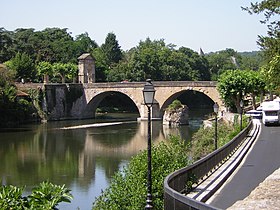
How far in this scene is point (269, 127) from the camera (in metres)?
40.2

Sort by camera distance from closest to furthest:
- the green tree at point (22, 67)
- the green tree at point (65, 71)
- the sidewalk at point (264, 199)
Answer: the sidewalk at point (264, 199), the green tree at point (22, 67), the green tree at point (65, 71)

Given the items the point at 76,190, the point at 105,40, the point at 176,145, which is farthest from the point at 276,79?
the point at 105,40

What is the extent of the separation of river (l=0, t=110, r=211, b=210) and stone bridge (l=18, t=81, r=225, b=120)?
4.70 m

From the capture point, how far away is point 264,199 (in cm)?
1174

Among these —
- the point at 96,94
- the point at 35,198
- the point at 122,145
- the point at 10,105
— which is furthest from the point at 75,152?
the point at 35,198

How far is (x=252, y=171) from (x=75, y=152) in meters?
23.8

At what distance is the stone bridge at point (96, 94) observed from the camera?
66.2m

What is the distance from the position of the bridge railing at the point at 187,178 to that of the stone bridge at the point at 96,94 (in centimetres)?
4245

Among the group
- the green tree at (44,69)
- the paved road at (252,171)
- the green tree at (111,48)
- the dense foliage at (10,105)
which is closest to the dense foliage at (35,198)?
the paved road at (252,171)

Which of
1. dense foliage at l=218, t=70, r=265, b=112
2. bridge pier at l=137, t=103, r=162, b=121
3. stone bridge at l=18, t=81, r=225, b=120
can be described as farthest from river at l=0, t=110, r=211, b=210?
dense foliage at l=218, t=70, r=265, b=112

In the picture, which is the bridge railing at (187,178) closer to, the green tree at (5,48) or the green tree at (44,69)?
the green tree at (44,69)

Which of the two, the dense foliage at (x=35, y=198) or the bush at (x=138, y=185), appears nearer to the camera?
the dense foliage at (x=35, y=198)

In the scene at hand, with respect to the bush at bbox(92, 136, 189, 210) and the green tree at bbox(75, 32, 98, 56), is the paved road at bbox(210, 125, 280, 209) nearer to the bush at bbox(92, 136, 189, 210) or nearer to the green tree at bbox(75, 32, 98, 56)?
the bush at bbox(92, 136, 189, 210)

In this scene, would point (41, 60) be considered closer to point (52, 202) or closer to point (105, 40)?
point (105, 40)
